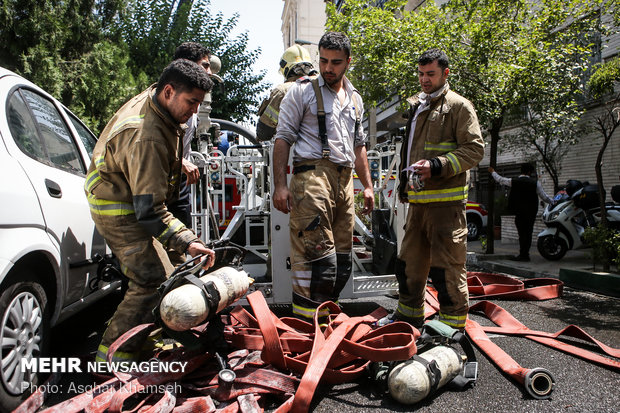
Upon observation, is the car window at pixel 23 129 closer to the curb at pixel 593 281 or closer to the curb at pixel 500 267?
the curb at pixel 593 281

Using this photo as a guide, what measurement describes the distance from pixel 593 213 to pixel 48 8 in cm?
1058

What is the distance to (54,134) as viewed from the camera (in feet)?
10.2

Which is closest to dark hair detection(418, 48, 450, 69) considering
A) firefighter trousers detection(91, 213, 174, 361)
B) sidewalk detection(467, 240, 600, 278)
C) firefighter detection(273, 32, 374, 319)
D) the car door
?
firefighter detection(273, 32, 374, 319)

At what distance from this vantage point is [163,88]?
2490 mm

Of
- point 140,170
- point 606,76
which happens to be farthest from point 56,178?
point 606,76

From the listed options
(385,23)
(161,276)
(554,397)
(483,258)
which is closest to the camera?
(554,397)

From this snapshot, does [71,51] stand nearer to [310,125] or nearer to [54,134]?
[54,134]

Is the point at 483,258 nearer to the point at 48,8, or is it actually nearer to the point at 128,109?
the point at 128,109

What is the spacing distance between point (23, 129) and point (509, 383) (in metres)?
3.12

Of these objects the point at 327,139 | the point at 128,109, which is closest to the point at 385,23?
the point at 327,139

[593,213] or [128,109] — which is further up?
[128,109]

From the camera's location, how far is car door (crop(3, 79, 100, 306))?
2.49 m

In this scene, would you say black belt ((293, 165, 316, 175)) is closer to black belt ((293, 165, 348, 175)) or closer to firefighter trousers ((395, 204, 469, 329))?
black belt ((293, 165, 348, 175))

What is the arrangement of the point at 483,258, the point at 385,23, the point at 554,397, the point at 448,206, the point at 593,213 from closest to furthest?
1. the point at 554,397
2. the point at 448,206
3. the point at 593,213
4. the point at 483,258
5. the point at 385,23
